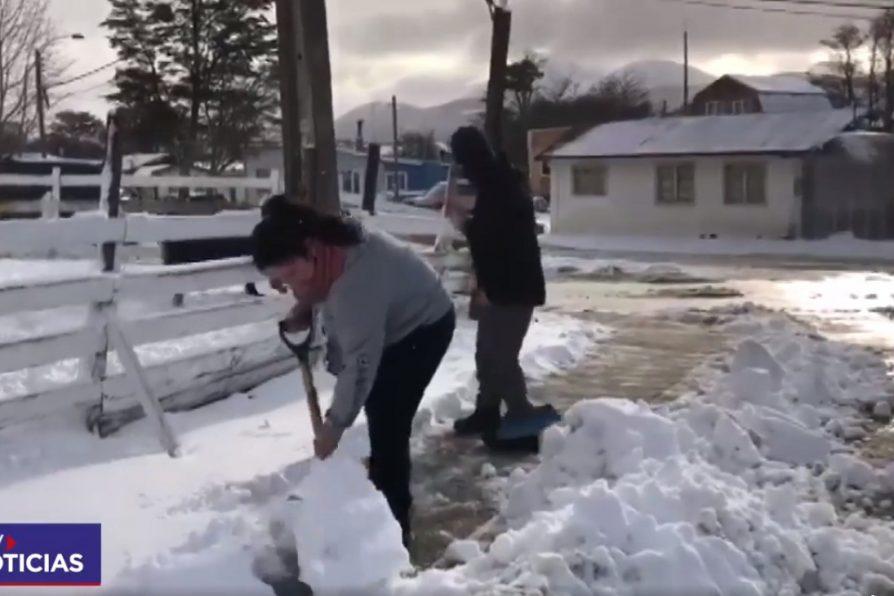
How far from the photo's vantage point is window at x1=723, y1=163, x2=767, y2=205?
35688 millimetres

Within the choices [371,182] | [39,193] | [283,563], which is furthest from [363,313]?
[39,193]

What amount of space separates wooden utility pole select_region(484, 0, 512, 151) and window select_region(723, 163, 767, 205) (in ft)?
73.2

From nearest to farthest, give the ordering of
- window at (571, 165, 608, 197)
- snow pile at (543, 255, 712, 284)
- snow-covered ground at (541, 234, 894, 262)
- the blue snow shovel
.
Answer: the blue snow shovel
snow pile at (543, 255, 712, 284)
snow-covered ground at (541, 234, 894, 262)
window at (571, 165, 608, 197)

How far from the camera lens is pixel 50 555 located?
194 inches

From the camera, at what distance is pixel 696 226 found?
36.9m

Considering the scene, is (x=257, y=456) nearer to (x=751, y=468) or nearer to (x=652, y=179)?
(x=751, y=468)

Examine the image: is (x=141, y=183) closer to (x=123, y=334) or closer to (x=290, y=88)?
(x=290, y=88)

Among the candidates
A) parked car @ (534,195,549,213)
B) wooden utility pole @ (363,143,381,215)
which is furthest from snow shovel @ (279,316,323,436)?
parked car @ (534,195,549,213)

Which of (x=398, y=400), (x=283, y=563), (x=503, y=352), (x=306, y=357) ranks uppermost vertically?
(x=306, y=357)

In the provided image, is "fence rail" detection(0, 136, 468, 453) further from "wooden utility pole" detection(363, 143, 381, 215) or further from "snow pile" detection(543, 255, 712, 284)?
"snow pile" detection(543, 255, 712, 284)

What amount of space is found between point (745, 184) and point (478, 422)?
2993 centimetres

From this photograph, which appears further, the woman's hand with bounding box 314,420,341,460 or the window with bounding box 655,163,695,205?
the window with bounding box 655,163,695,205

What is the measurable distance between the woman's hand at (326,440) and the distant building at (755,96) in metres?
55.3

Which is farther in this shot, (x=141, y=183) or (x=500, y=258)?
(x=141, y=183)
